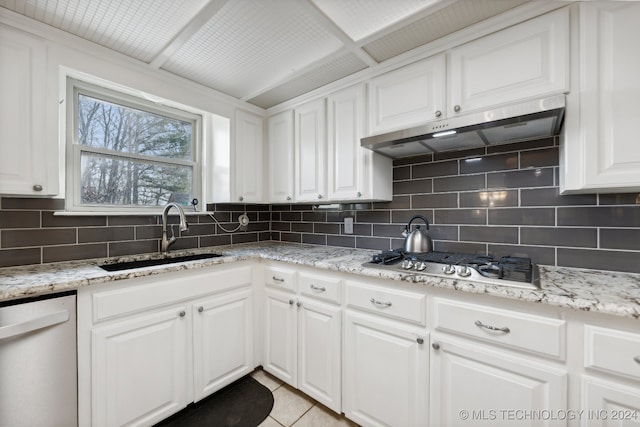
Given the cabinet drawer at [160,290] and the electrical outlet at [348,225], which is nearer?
the cabinet drawer at [160,290]

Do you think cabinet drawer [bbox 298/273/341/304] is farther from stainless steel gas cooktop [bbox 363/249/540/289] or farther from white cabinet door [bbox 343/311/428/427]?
stainless steel gas cooktop [bbox 363/249/540/289]

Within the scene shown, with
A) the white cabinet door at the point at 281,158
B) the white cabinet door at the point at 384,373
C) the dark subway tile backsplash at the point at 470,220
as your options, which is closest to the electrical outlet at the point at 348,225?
the dark subway tile backsplash at the point at 470,220

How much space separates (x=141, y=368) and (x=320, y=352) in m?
0.99

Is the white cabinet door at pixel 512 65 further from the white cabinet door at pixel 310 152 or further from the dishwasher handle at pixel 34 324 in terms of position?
the dishwasher handle at pixel 34 324

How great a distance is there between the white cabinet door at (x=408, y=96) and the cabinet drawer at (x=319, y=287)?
103 cm

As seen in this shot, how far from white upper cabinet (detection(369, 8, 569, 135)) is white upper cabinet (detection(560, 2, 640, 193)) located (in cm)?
7

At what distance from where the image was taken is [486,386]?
109 cm

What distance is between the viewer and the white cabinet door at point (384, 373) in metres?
1.26

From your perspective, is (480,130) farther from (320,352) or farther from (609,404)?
(320,352)

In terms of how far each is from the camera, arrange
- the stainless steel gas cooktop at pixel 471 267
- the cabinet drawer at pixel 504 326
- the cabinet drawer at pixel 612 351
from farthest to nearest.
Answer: the stainless steel gas cooktop at pixel 471 267 < the cabinet drawer at pixel 504 326 < the cabinet drawer at pixel 612 351

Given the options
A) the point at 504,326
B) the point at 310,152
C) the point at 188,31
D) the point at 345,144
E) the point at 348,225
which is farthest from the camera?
the point at 348,225

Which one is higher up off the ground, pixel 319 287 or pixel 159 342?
pixel 319 287

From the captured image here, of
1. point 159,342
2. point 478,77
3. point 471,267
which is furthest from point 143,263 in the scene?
point 478,77

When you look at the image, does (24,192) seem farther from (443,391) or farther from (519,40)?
(519,40)
